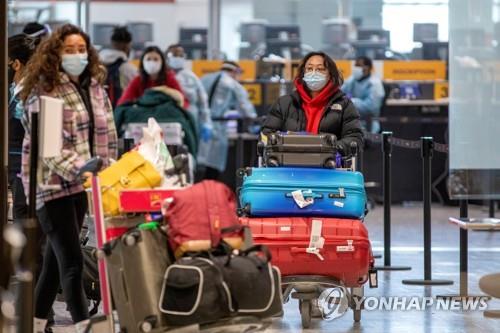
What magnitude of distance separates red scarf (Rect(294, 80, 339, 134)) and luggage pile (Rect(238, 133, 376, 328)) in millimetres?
535

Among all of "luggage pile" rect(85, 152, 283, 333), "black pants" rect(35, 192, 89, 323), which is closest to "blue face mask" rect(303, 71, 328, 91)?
"black pants" rect(35, 192, 89, 323)

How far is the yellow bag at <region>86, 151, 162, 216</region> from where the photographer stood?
5.59 meters

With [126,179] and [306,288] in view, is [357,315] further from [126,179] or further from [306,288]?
[126,179]

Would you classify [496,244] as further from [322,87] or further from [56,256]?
[56,256]

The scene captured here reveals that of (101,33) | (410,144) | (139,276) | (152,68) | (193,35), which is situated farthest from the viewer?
(101,33)

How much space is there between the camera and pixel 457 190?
29.2 ft

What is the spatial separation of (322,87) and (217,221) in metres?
2.64

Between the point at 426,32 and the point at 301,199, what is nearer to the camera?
the point at 301,199

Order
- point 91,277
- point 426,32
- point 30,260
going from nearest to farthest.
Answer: point 30,260 < point 91,277 < point 426,32

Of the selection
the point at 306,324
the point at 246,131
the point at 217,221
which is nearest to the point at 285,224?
the point at 306,324

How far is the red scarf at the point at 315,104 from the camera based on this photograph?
25.7ft

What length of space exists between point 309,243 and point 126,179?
5.66 ft

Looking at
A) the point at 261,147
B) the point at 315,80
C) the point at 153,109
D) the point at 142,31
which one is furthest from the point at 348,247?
the point at 142,31

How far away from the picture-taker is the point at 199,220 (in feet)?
17.7
